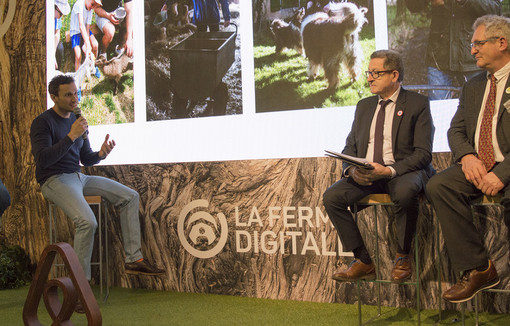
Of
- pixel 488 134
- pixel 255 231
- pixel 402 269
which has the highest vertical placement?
pixel 488 134

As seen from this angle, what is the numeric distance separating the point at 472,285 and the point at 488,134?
0.71 m

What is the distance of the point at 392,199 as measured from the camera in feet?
9.37

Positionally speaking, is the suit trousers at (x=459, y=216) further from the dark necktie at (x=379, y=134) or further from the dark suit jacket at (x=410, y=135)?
the dark necktie at (x=379, y=134)

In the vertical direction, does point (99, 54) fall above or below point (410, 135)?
above

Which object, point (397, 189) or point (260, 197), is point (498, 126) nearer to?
point (397, 189)

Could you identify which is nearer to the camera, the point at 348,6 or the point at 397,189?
the point at 397,189

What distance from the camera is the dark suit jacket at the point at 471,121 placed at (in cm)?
266

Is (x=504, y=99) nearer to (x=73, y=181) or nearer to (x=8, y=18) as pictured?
(x=73, y=181)

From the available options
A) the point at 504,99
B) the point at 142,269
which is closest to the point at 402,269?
the point at 504,99

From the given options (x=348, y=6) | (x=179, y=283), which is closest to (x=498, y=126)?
(x=348, y=6)

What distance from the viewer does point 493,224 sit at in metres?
3.12

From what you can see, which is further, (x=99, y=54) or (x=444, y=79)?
(x=99, y=54)

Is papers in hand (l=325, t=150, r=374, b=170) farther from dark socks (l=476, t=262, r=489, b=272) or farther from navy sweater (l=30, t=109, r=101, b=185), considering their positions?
navy sweater (l=30, t=109, r=101, b=185)

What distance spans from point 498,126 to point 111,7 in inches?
126
